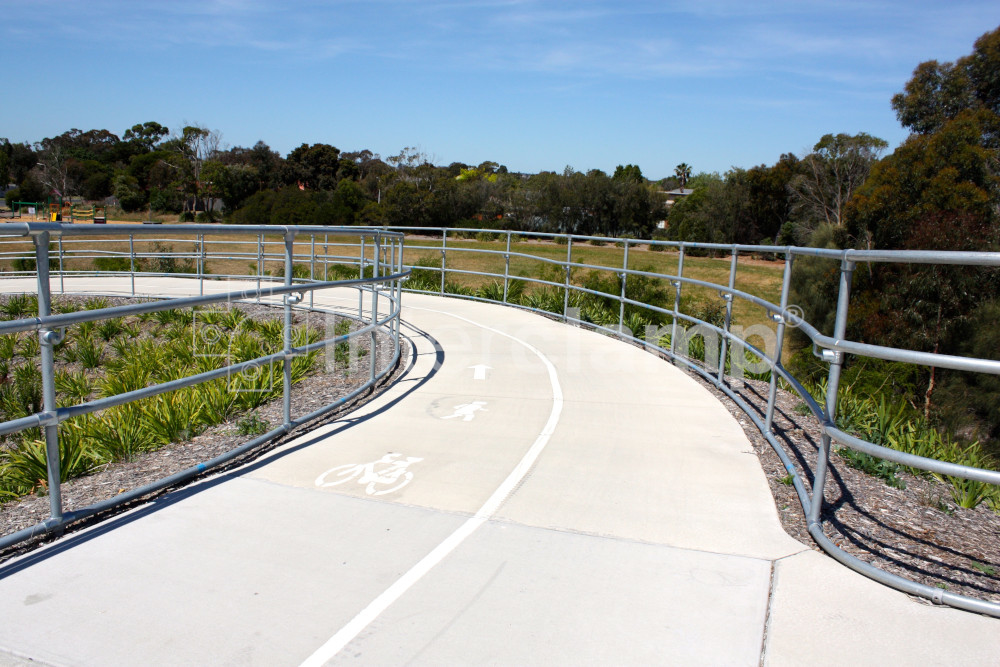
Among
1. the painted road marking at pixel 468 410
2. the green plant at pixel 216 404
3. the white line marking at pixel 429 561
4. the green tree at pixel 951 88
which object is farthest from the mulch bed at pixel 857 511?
the green tree at pixel 951 88

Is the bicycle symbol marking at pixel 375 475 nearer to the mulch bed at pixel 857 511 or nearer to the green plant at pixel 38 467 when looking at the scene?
the mulch bed at pixel 857 511

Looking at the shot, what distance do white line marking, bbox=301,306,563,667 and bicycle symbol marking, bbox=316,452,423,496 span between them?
73 cm

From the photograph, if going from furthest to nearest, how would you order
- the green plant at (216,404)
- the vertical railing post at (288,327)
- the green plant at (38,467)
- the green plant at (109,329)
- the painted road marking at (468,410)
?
the green plant at (109,329), the painted road marking at (468,410), the green plant at (216,404), the vertical railing post at (288,327), the green plant at (38,467)

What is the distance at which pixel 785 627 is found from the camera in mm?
3662

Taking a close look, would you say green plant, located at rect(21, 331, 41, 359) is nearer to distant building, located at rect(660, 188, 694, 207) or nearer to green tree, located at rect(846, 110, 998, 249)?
green tree, located at rect(846, 110, 998, 249)

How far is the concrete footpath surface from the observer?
3420 millimetres

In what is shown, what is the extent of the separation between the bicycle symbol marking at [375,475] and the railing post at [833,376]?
2773 mm

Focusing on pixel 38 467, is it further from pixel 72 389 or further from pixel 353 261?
pixel 353 261

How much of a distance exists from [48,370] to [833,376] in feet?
15.0

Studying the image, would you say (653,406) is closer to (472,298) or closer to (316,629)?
(316,629)

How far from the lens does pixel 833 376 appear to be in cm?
452

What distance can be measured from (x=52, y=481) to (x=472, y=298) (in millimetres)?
13645

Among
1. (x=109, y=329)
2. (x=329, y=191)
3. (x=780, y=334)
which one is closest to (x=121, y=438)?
(x=780, y=334)

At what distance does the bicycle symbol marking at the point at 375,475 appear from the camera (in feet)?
17.7
